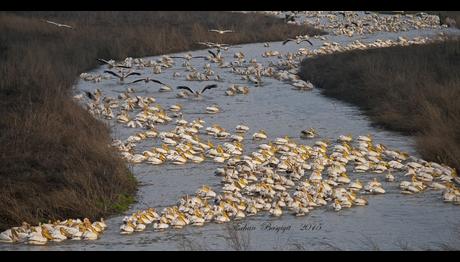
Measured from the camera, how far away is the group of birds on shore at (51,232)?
788cm

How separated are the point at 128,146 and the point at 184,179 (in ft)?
6.32

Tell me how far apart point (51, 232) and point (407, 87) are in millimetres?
10818

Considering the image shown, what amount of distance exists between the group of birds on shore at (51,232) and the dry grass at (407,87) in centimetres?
595

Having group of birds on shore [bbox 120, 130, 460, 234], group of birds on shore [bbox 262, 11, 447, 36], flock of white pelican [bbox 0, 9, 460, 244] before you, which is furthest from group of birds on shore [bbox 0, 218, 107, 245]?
group of birds on shore [bbox 262, 11, 447, 36]

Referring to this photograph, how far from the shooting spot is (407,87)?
1667 centimetres

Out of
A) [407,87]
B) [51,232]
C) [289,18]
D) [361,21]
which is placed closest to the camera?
[51,232]

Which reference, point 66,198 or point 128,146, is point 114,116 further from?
point 66,198

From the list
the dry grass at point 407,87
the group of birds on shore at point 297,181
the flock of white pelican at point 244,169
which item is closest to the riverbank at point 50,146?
the flock of white pelican at point 244,169

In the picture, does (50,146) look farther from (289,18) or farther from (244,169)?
(289,18)

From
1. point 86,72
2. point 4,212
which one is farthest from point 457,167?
point 86,72

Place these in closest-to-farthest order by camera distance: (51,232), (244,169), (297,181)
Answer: (51,232), (297,181), (244,169)

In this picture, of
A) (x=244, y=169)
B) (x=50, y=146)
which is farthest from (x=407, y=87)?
(x=50, y=146)

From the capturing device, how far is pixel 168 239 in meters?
8.06
